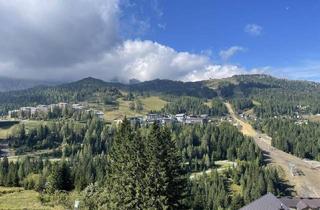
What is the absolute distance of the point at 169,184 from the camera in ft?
216

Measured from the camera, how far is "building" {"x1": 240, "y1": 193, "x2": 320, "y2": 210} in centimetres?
10894

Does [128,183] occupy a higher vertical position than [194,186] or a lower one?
higher

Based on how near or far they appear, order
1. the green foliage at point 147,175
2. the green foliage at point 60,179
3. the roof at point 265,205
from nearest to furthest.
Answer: the green foliage at point 147,175, the green foliage at point 60,179, the roof at point 265,205

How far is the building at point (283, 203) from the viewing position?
108938 mm

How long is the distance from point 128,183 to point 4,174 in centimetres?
7106

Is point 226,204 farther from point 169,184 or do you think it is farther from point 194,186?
point 169,184

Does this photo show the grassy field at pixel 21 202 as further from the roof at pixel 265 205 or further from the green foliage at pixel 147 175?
the roof at pixel 265 205

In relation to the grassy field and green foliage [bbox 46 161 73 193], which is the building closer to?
green foliage [bbox 46 161 73 193]

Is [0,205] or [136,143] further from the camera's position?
[136,143]

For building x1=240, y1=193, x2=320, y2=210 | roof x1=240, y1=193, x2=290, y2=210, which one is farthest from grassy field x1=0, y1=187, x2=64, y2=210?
building x1=240, y1=193, x2=320, y2=210

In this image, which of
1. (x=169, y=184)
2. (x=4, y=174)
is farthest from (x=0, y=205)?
(x=4, y=174)

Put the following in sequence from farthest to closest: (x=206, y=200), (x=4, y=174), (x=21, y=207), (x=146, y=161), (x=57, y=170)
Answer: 1. (x=206, y=200)
2. (x=4, y=174)
3. (x=57, y=170)
4. (x=146, y=161)
5. (x=21, y=207)

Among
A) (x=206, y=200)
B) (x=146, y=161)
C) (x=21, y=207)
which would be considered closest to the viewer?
(x=21, y=207)

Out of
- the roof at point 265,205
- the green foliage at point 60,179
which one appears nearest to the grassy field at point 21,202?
the green foliage at point 60,179
